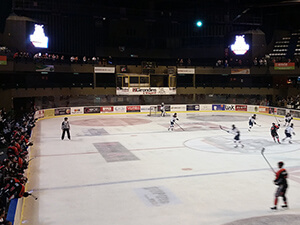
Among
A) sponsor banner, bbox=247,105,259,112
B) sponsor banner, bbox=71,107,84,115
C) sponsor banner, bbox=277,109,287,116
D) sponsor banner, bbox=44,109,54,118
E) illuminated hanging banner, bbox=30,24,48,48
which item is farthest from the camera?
sponsor banner, bbox=247,105,259,112

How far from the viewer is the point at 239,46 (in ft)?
132

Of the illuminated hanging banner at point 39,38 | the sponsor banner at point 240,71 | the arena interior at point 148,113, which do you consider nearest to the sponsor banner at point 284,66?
the arena interior at point 148,113

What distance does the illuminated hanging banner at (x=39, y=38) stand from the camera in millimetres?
33938

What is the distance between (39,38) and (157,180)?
27.0 m

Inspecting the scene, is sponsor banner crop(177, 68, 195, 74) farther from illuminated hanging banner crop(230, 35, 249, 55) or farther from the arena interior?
illuminated hanging banner crop(230, 35, 249, 55)

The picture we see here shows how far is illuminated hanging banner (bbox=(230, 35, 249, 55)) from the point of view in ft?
131

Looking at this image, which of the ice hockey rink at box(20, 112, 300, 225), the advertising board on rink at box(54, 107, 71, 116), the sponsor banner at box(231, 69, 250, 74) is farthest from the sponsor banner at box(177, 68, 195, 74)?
the ice hockey rink at box(20, 112, 300, 225)

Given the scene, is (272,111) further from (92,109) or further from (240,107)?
(92,109)

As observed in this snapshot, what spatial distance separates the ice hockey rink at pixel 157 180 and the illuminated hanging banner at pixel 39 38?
1487cm

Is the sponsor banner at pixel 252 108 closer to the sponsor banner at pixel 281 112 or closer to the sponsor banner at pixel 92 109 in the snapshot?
the sponsor banner at pixel 281 112

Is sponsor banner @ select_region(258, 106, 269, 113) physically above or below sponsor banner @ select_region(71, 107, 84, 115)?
above

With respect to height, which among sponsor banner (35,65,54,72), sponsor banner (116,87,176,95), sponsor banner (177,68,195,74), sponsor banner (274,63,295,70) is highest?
sponsor banner (274,63,295,70)

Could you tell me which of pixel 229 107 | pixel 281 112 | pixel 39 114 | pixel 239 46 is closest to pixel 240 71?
pixel 239 46

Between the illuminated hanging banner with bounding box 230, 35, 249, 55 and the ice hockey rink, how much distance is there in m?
19.5
